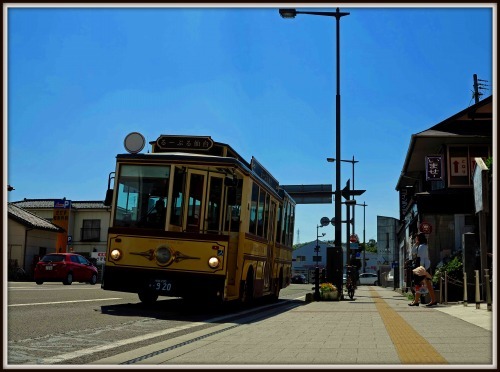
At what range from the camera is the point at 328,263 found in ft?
71.9

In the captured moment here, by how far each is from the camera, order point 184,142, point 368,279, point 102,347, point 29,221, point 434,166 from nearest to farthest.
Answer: point 102,347, point 184,142, point 434,166, point 29,221, point 368,279

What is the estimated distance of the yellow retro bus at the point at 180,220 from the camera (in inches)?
460

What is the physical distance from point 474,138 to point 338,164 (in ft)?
20.9

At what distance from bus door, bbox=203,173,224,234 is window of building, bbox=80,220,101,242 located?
4691 centimetres

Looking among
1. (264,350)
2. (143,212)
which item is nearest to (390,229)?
(143,212)

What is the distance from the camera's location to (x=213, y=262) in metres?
11.6

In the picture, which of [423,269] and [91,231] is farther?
[91,231]

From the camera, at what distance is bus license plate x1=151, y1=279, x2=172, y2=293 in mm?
11664

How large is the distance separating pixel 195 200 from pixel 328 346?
5.58 meters

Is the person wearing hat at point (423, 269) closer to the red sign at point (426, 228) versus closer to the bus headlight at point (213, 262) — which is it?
the bus headlight at point (213, 262)

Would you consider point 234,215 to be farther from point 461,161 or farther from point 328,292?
point 461,161

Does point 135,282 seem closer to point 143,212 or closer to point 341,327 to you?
point 143,212

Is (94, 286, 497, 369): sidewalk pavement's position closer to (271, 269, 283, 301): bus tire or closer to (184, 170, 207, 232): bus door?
(184, 170, 207, 232): bus door

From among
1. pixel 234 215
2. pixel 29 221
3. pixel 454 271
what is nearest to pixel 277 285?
pixel 454 271
